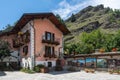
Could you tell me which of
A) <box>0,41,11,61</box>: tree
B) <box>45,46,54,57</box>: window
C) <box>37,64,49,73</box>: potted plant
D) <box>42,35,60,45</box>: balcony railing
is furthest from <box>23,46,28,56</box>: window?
<box>37,64,49,73</box>: potted plant

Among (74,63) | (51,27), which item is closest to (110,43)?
(74,63)

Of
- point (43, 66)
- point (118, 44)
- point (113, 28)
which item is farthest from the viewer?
point (113, 28)

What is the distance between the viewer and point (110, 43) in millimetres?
59500

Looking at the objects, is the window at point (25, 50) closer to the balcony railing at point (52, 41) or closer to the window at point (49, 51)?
A: the window at point (49, 51)

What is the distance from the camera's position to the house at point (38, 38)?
1501 inches

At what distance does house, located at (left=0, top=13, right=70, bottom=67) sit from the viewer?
3812cm

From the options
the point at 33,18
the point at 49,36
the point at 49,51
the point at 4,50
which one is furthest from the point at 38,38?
the point at 4,50

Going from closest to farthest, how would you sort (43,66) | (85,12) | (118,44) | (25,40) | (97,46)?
(43,66) → (25,40) → (118,44) → (97,46) → (85,12)

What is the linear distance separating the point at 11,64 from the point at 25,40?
5.74m

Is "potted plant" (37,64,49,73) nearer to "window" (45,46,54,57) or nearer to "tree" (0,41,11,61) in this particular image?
"window" (45,46,54,57)

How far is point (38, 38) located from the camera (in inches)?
1518

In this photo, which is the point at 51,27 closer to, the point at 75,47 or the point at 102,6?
the point at 75,47

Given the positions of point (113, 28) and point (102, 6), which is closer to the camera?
point (113, 28)

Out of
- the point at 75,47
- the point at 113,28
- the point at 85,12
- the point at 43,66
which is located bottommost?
the point at 43,66
